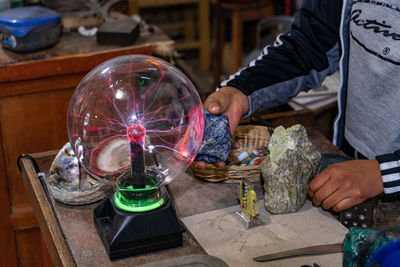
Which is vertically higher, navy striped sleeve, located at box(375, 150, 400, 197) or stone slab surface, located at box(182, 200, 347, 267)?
navy striped sleeve, located at box(375, 150, 400, 197)

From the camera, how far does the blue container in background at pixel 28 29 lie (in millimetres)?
2271

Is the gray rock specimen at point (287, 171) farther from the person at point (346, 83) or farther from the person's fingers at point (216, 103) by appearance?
the person's fingers at point (216, 103)

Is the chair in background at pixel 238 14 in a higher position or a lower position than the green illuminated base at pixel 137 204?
lower

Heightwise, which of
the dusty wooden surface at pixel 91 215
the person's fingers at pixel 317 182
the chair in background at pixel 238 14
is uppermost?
the person's fingers at pixel 317 182

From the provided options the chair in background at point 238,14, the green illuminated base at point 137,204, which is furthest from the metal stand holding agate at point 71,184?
the chair in background at point 238,14

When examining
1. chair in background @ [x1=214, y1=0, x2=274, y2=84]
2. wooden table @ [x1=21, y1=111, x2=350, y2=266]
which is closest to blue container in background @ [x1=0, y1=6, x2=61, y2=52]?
wooden table @ [x1=21, y1=111, x2=350, y2=266]

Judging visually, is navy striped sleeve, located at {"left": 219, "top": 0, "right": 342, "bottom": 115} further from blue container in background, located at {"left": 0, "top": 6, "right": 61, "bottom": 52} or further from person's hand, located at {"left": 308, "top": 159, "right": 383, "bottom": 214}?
blue container in background, located at {"left": 0, "top": 6, "right": 61, "bottom": 52}

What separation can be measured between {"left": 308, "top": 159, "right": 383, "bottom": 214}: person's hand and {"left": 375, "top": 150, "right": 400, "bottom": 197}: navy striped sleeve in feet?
0.04

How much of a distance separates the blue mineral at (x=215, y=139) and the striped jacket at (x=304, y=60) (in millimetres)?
255

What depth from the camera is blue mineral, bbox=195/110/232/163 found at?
140 centimetres

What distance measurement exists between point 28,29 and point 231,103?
1.11 m

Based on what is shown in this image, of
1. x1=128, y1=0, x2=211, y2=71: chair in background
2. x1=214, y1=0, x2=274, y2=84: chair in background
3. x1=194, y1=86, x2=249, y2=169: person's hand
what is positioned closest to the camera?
x1=194, y1=86, x2=249, y2=169: person's hand

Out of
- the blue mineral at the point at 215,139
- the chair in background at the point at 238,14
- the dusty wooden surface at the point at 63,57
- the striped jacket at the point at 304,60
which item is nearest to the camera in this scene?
the blue mineral at the point at 215,139

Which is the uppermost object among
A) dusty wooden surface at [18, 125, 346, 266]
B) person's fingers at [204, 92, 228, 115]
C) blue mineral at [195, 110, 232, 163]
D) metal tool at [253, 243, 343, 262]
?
person's fingers at [204, 92, 228, 115]
